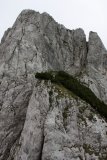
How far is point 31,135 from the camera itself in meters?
32.8

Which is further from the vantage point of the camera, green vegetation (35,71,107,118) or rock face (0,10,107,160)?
green vegetation (35,71,107,118)

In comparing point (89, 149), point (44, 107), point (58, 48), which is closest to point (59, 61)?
point (58, 48)

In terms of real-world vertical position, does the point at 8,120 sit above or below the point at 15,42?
below

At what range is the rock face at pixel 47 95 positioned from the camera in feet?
104

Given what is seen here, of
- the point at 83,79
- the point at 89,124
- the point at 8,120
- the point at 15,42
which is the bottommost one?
the point at 8,120

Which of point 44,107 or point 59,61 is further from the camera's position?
point 59,61

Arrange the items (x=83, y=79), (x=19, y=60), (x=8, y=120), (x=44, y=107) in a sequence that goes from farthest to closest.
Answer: (x=83, y=79)
(x=19, y=60)
(x=8, y=120)
(x=44, y=107)

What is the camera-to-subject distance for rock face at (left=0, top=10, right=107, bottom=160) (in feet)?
104

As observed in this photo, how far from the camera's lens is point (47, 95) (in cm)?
3531

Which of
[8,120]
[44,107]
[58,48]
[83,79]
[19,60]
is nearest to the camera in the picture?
[44,107]

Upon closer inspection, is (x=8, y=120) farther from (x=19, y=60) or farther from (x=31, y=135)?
(x=19, y=60)

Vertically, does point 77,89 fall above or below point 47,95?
above

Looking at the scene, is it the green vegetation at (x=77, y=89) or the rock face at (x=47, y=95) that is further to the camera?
the green vegetation at (x=77, y=89)

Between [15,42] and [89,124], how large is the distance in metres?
19.4
